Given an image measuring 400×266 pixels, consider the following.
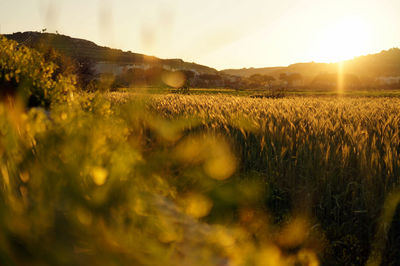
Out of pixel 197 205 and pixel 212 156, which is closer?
pixel 197 205

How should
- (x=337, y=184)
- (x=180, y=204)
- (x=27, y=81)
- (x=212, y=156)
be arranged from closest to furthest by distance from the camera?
(x=337, y=184) < (x=180, y=204) < (x=212, y=156) < (x=27, y=81)

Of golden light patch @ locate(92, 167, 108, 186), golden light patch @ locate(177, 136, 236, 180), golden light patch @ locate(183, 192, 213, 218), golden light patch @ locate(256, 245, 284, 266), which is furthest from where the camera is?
golden light patch @ locate(177, 136, 236, 180)

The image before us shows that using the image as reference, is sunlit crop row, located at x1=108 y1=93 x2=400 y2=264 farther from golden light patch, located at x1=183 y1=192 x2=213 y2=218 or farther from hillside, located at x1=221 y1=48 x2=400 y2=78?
hillside, located at x1=221 y1=48 x2=400 y2=78

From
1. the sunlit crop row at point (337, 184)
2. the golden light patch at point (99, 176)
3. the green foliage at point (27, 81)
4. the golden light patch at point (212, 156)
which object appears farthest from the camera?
the green foliage at point (27, 81)

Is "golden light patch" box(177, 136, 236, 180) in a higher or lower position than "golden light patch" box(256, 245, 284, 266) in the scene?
higher

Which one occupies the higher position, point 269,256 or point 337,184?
point 337,184

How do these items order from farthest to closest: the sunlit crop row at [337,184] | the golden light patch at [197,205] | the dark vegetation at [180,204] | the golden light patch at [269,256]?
the golden light patch at [197,205] → the sunlit crop row at [337,184] → the golden light patch at [269,256] → the dark vegetation at [180,204]

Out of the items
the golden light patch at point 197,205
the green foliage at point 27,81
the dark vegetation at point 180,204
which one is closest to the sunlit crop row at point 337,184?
the dark vegetation at point 180,204

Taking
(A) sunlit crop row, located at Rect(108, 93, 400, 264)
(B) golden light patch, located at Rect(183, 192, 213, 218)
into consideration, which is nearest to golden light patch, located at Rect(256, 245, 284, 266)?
(A) sunlit crop row, located at Rect(108, 93, 400, 264)

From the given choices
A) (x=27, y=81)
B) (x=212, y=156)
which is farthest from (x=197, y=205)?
(x=27, y=81)

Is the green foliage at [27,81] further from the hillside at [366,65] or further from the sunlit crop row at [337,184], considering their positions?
the hillside at [366,65]

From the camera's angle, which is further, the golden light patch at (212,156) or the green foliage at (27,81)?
the green foliage at (27,81)

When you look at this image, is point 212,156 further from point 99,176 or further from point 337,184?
point 99,176

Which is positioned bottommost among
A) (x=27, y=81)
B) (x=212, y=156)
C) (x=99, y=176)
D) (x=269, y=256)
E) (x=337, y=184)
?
(x=269, y=256)
